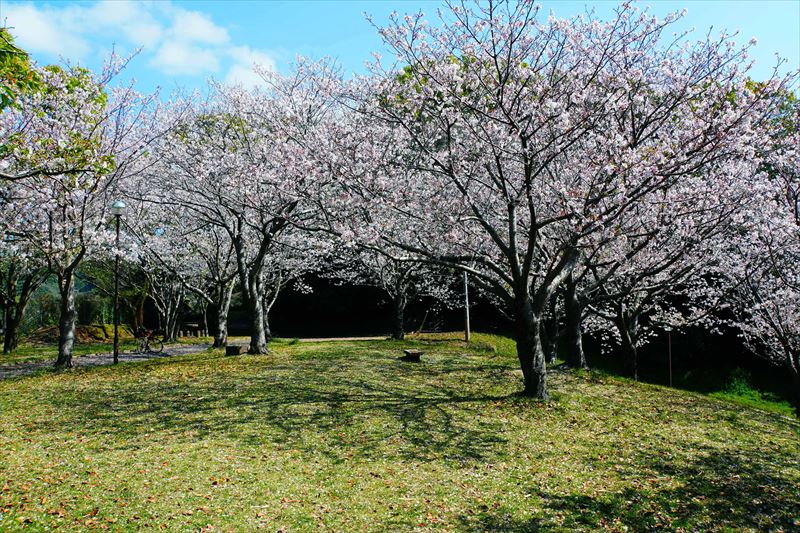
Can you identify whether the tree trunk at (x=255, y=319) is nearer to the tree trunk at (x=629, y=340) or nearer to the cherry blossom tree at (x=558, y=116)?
the cherry blossom tree at (x=558, y=116)

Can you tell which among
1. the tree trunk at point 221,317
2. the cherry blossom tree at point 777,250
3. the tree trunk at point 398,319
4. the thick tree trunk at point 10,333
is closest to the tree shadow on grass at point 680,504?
the cherry blossom tree at point 777,250

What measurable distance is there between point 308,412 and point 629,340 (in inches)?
452

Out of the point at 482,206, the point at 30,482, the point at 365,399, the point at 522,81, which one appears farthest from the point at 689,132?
the point at 30,482

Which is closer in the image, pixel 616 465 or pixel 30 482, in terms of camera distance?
pixel 30 482

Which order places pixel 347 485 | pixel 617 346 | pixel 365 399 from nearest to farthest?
pixel 347 485 → pixel 365 399 → pixel 617 346

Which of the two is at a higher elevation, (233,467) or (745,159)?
(745,159)

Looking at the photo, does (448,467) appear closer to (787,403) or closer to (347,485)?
(347,485)

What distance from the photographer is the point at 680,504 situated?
22.6 ft

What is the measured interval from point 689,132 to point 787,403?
56.8 feet

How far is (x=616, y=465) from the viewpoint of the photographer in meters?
8.31

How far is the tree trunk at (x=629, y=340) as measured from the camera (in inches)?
658

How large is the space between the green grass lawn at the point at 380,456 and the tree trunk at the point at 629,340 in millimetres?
3173

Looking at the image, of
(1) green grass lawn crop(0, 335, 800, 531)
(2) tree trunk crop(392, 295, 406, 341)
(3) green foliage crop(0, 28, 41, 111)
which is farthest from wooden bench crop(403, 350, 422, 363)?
(3) green foliage crop(0, 28, 41, 111)

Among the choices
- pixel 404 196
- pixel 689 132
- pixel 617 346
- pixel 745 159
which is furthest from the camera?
pixel 617 346
